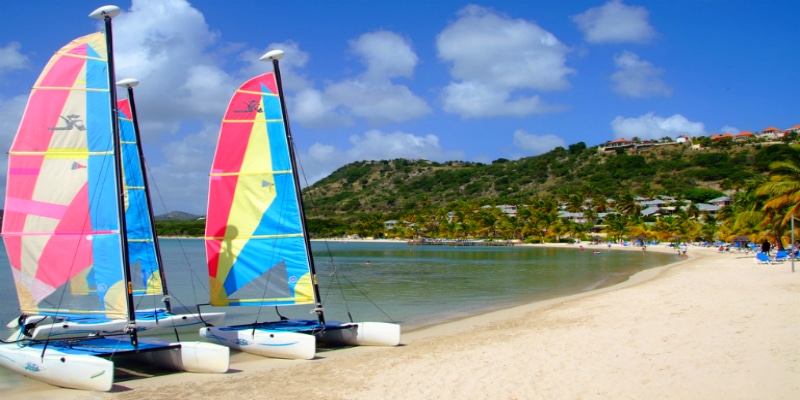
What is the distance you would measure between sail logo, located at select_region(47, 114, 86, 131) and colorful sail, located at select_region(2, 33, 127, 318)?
2 cm

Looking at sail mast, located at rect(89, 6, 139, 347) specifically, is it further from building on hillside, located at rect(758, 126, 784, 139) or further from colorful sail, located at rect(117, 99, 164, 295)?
building on hillside, located at rect(758, 126, 784, 139)

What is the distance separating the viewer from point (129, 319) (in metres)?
11.3

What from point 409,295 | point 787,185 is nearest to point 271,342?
point 409,295

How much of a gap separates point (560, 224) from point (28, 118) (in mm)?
100095

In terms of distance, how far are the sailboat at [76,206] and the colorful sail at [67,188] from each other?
0.02 metres

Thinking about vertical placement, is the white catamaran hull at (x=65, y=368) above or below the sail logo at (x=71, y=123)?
below

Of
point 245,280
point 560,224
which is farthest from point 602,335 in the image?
point 560,224

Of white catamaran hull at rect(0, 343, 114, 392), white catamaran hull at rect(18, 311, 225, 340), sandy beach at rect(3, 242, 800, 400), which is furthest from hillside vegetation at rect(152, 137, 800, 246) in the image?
white catamaran hull at rect(0, 343, 114, 392)

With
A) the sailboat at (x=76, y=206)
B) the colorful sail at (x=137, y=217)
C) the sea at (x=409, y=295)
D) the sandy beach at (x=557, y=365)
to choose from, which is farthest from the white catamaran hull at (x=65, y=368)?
the colorful sail at (x=137, y=217)

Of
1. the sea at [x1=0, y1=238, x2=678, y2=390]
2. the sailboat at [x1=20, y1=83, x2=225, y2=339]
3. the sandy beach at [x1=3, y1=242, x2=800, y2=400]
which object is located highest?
the sailboat at [x1=20, y1=83, x2=225, y2=339]

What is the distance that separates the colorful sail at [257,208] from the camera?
13.5 m

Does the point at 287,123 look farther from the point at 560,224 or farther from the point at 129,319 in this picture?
the point at 560,224

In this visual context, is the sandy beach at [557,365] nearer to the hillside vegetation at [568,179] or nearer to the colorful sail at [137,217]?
the colorful sail at [137,217]

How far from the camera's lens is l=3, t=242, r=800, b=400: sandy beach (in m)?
8.84
